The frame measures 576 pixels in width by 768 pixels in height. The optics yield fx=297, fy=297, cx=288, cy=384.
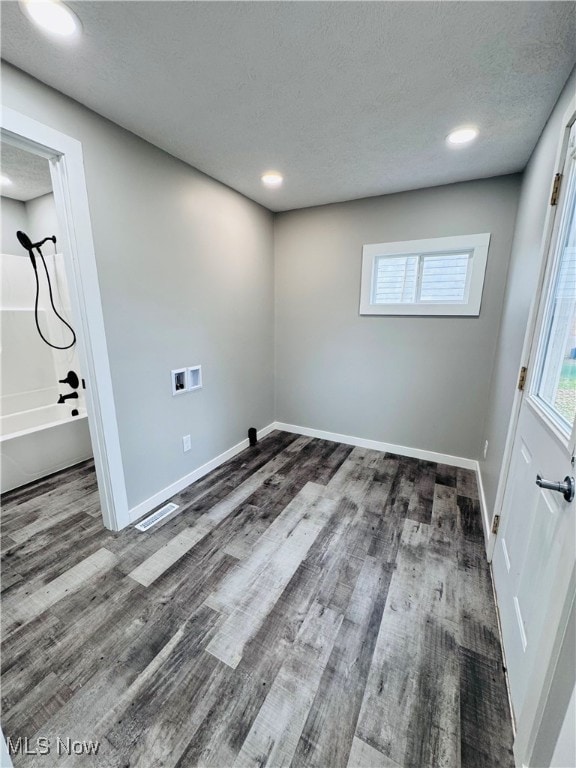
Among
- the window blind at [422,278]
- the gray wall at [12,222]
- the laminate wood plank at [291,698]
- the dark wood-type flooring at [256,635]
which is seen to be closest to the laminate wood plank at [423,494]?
the dark wood-type flooring at [256,635]

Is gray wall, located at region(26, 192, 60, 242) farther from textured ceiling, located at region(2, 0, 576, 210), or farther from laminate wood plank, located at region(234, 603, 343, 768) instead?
laminate wood plank, located at region(234, 603, 343, 768)

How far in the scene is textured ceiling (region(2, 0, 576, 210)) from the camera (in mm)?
1071

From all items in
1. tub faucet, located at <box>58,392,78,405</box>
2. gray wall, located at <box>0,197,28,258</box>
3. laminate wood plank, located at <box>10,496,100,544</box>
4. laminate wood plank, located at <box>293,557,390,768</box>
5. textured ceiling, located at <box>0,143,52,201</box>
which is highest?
textured ceiling, located at <box>0,143,52,201</box>

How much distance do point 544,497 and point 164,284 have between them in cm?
236

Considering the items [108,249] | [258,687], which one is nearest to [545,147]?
[108,249]

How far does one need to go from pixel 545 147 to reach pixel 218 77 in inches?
68.3

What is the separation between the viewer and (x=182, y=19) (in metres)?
1.08

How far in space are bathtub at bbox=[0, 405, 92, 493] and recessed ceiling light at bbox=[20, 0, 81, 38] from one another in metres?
2.55

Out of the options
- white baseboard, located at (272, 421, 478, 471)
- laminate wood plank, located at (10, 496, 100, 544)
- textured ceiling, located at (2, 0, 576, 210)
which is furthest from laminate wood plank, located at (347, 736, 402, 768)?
textured ceiling, located at (2, 0, 576, 210)

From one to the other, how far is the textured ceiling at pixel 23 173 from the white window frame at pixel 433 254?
262 centimetres

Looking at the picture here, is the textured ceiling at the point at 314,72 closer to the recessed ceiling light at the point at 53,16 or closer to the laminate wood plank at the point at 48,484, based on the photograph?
the recessed ceiling light at the point at 53,16

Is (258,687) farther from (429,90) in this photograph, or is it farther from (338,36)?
(429,90)

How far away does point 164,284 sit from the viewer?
6.95 ft

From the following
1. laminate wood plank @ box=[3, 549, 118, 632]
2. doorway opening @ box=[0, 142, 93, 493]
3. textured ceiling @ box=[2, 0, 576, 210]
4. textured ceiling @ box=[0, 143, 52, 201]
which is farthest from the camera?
doorway opening @ box=[0, 142, 93, 493]
